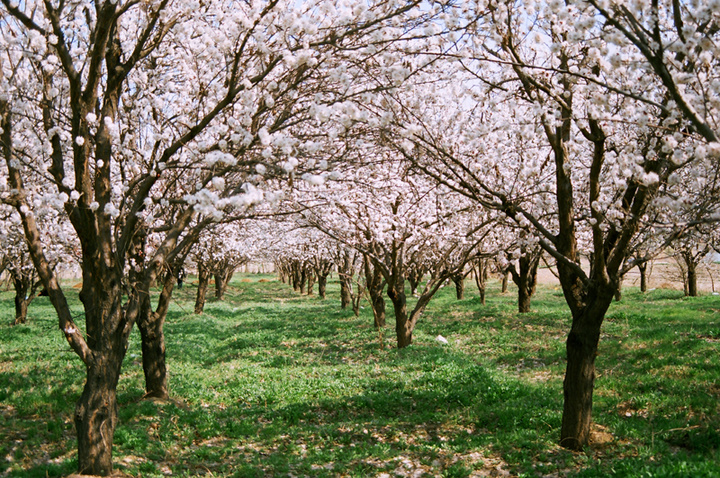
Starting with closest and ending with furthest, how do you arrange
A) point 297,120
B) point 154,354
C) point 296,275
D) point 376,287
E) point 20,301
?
point 297,120 → point 154,354 → point 376,287 → point 20,301 → point 296,275

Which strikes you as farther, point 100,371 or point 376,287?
point 376,287

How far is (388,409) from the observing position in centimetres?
928

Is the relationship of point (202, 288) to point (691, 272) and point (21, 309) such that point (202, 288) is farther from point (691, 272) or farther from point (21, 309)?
point (691, 272)

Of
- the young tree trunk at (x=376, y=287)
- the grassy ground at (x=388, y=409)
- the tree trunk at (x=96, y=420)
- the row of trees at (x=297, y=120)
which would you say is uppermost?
the row of trees at (x=297, y=120)

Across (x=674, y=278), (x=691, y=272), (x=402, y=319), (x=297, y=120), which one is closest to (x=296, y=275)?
(x=674, y=278)

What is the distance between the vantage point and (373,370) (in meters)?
12.0

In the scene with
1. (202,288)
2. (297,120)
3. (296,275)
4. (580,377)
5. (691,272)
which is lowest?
(580,377)

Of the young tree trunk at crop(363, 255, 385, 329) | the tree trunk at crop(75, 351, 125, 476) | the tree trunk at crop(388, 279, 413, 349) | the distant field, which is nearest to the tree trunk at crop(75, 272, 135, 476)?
the tree trunk at crop(75, 351, 125, 476)

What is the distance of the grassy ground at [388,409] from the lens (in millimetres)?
6738

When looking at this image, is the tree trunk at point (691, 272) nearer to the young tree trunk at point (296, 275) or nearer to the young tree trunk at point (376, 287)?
the young tree trunk at point (376, 287)

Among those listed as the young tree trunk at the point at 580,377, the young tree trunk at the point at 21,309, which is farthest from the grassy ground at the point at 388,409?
the young tree trunk at the point at 21,309

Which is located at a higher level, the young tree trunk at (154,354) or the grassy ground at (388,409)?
the young tree trunk at (154,354)

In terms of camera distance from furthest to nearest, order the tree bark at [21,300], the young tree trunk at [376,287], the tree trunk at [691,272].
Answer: the tree trunk at [691,272] < the tree bark at [21,300] < the young tree trunk at [376,287]

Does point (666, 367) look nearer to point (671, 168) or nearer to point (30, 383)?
point (671, 168)
